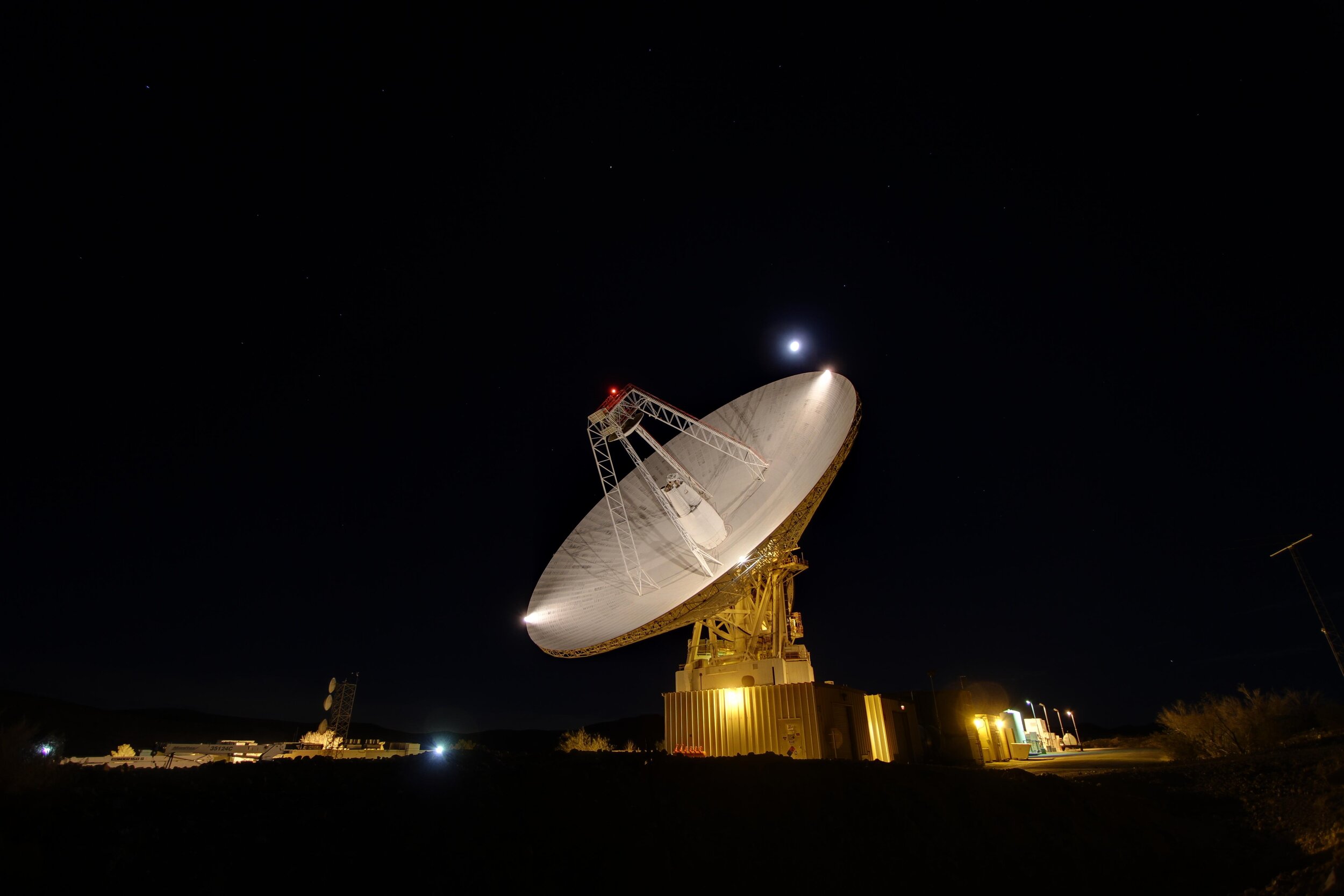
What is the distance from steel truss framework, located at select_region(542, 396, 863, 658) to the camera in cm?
2208

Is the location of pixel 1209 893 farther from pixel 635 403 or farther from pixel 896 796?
pixel 635 403

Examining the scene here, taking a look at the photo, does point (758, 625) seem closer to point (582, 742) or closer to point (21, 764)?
point (582, 742)

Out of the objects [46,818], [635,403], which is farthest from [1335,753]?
[46,818]

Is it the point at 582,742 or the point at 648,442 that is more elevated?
the point at 648,442

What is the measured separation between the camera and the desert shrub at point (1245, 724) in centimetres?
2850

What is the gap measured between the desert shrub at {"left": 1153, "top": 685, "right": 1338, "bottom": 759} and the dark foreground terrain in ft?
36.0

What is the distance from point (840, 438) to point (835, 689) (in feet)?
32.4

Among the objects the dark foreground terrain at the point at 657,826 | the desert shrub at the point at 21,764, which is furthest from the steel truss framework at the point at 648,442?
the desert shrub at the point at 21,764

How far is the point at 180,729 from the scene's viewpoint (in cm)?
9781

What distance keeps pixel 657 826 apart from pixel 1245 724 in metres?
31.4

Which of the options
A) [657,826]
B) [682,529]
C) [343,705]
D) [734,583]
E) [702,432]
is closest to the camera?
[657,826]

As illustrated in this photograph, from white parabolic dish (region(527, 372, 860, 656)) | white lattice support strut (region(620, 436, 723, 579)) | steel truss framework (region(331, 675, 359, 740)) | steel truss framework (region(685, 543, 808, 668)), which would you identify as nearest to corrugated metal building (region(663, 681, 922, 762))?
steel truss framework (region(685, 543, 808, 668))

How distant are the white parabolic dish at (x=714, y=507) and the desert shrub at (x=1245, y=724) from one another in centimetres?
2166

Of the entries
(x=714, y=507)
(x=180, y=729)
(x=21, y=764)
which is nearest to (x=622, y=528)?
(x=714, y=507)
